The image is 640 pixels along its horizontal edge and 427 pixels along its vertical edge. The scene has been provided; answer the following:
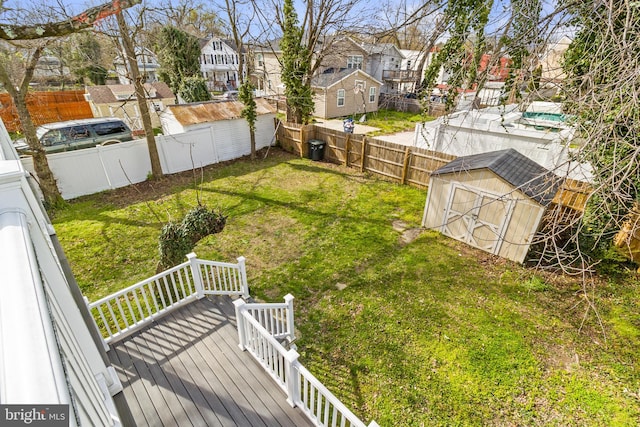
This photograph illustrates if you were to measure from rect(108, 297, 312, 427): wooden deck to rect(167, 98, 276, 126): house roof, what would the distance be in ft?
30.2

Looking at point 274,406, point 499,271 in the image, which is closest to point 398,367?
point 274,406

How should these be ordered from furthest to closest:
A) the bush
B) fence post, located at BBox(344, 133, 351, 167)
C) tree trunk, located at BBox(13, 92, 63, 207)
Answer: fence post, located at BBox(344, 133, 351, 167)
tree trunk, located at BBox(13, 92, 63, 207)
the bush

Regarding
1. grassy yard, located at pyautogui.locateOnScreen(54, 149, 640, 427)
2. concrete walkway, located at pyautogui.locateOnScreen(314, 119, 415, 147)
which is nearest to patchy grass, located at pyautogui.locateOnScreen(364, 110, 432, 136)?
concrete walkway, located at pyautogui.locateOnScreen(314, 119, 415, 147)

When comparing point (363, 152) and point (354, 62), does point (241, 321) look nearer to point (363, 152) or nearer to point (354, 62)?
point (363, 152)

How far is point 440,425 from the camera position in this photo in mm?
3814

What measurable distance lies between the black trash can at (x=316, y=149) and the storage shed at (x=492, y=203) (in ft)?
21.2

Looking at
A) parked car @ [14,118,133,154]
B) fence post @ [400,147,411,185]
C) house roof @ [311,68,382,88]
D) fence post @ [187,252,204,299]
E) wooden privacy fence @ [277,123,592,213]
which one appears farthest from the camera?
house roof @ [311,68,382,88]

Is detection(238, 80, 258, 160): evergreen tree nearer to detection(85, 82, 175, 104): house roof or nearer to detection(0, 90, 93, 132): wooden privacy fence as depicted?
detection(85, 82, 175, 104): house roof

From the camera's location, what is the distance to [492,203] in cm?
705

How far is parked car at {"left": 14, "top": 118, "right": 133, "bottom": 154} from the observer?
10406 millimetres

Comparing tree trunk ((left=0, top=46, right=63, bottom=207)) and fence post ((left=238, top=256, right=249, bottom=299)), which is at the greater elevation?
tree trunk ((left=0, top=46, right=63, bottom=207))

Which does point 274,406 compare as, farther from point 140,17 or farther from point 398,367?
point 140,17

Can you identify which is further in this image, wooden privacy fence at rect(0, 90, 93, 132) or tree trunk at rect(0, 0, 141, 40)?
wooden privacy fence at rect(0, 90, 93, 132)

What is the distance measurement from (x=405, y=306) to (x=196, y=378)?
3711 millimetres
